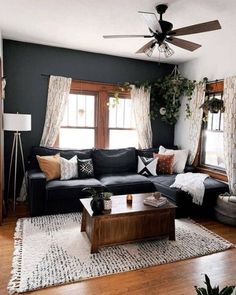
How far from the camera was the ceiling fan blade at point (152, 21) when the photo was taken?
2.15 metres

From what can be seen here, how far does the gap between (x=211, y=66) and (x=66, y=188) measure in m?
3.23

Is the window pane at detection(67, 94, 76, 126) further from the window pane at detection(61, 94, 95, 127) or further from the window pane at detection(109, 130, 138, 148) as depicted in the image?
the window pane at detection(109, 130, 138, 148)

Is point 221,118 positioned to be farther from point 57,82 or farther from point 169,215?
point 57,82

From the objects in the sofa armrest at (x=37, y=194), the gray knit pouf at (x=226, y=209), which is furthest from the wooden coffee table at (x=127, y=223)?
the gray knit pouf at (x=226, y=209)

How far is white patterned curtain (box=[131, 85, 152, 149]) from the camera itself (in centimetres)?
491

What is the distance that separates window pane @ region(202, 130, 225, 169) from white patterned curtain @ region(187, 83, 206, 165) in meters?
0.17

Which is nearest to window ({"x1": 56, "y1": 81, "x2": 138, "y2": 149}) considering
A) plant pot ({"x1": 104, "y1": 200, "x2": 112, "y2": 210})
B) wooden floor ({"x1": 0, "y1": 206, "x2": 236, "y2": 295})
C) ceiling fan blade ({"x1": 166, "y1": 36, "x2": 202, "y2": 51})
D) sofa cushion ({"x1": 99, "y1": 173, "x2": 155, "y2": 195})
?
sofa cushion ({"x1": 99, "y1": 173, "x2": 155, "y2": 195})

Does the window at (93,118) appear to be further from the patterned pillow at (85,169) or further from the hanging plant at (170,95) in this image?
the patterned pillow at (85,169)

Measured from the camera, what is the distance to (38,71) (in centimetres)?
425

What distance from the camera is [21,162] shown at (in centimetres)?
423

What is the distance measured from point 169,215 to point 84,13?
255cm

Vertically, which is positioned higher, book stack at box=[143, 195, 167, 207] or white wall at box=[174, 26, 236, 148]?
white wall at box=[174, 26, 236, 148]

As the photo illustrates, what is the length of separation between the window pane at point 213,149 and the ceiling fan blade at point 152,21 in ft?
8.12

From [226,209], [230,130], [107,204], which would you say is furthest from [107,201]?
[230,130]
